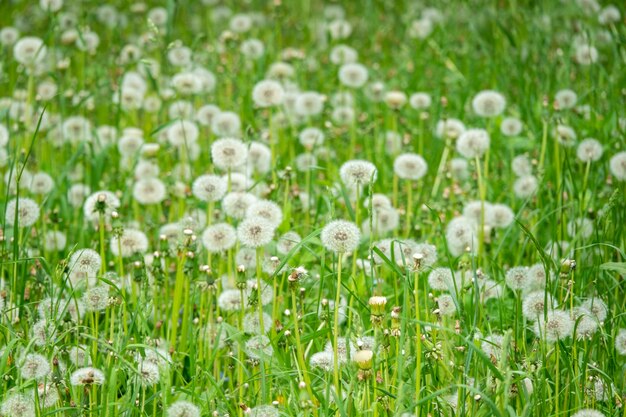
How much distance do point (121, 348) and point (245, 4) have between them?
5470 mm

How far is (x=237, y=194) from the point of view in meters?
2.80

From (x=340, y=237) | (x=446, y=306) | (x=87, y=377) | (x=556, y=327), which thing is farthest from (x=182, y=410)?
(x=556, y=327)

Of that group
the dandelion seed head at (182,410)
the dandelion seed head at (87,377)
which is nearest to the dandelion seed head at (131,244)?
the dandelion seed head at (87,377)

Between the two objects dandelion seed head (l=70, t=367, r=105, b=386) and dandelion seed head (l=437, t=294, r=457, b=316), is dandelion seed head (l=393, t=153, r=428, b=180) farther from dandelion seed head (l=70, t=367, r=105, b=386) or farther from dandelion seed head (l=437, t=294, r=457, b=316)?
dandelion seed head (l=70, t=367, r=105, b=386)

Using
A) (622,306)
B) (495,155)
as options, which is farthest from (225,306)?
(495,155)

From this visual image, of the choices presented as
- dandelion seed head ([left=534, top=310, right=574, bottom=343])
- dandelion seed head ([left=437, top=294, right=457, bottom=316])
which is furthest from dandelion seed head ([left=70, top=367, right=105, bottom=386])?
dandelion seed head ([left=534, top=310, right=574, bottom=343])

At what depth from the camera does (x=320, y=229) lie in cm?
217

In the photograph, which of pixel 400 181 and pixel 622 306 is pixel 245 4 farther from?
pixel 622 306

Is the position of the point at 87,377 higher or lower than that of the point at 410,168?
lower

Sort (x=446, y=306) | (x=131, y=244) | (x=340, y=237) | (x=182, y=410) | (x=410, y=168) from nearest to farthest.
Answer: (x=182, y=410), (x=340, y=237), (x=446, y=306), (x=131, y=244), (x=410, y=168)

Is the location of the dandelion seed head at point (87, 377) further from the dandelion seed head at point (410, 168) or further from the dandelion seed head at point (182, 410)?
the dandelion seed head at point (410, 168)

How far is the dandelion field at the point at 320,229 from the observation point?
2.04 meters

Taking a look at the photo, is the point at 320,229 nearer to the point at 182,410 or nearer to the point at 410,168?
the point at 182,410

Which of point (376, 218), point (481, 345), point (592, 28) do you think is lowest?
point (481, 345)
